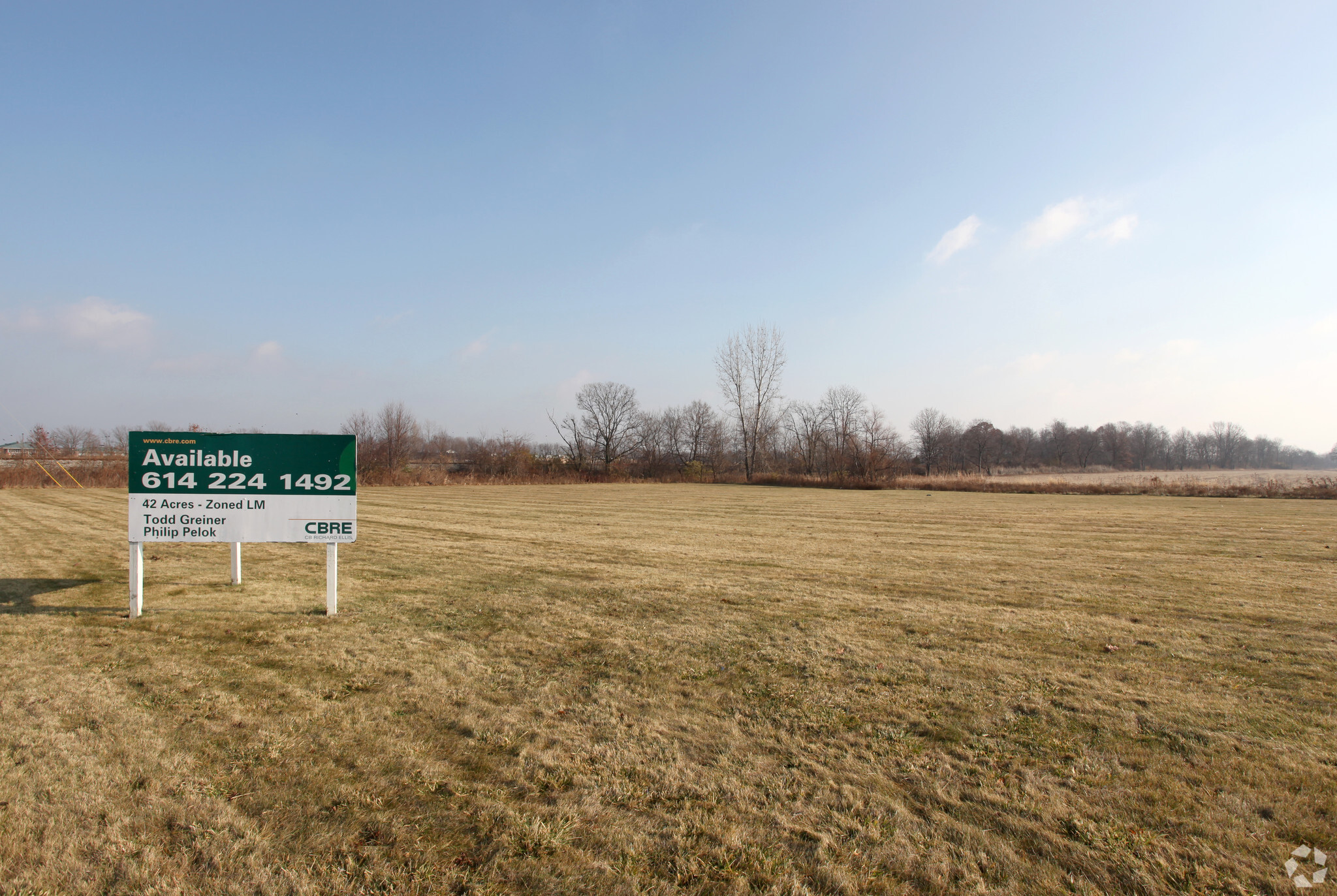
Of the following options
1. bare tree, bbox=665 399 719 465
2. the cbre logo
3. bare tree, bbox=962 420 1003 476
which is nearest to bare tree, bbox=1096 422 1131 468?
bare tree, bbox=962 420 1003 476

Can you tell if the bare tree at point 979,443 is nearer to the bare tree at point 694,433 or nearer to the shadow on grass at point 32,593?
the bare tree at point 694,433

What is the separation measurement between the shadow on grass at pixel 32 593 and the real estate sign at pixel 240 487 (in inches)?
37.8

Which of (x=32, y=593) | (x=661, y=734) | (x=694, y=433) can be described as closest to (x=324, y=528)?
(x=32, y=593)

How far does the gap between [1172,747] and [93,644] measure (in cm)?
761

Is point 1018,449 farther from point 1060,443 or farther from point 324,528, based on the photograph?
point 324,528

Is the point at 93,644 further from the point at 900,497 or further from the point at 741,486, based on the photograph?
the point at 741,486

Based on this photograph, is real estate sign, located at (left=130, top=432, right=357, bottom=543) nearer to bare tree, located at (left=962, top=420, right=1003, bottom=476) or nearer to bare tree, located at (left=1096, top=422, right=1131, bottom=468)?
bare tree, located at (left=962, top=420, right=1003, bottom=476)

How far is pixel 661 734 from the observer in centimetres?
344

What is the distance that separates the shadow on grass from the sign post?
2.35 feet

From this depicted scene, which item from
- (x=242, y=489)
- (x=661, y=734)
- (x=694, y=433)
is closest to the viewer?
(x=661, y=734)

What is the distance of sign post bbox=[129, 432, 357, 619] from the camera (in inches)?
235

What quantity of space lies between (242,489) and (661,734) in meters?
5.19

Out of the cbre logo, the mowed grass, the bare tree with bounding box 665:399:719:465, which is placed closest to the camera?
the mowed grass

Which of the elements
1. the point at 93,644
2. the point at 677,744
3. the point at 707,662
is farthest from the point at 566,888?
the point at 93,644
